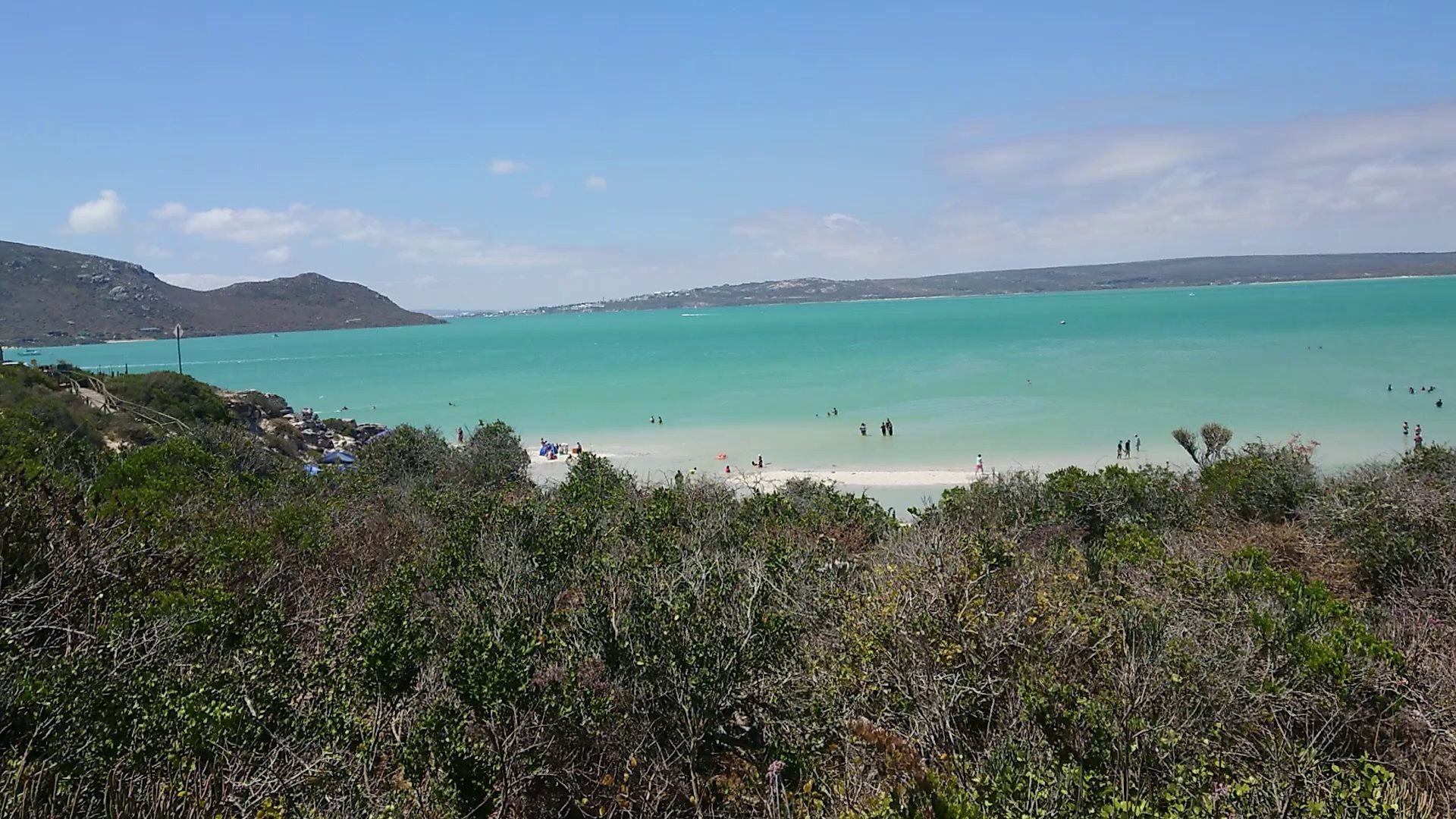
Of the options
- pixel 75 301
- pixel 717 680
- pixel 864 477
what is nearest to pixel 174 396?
pixel 864 477

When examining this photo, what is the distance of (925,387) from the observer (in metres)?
60.0

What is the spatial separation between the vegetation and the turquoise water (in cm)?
2381

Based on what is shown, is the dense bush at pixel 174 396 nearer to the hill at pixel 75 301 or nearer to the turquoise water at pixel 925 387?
the turquoise water at pixel 925 387

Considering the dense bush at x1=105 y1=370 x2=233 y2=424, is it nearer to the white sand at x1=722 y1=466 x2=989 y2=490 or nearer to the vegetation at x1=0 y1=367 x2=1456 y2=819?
the white sand at x1=722 y1=466 x2=989 y2=490

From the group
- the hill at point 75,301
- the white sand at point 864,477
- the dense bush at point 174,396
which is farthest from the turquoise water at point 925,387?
the hill at point 75,301

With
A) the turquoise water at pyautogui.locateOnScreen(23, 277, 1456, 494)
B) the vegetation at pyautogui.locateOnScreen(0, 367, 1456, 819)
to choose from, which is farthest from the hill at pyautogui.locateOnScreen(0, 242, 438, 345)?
the vegetation at pyautogui.locateOnScreen(0, 367, 1456, 819)

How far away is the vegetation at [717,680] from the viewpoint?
193 inches

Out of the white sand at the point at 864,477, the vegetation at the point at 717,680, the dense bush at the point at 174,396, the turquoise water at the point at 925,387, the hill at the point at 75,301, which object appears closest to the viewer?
the vegetation at the point at 717,680

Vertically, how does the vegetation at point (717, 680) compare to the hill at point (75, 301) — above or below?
below

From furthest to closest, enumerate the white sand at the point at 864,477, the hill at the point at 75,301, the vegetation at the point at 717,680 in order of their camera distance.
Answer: the hill at the point at 75,301
the white sand at the point at 864,477
the vegetation at the point at 717,680

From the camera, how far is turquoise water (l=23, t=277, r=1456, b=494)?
127 feet

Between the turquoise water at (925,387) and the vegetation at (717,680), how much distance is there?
937 inches

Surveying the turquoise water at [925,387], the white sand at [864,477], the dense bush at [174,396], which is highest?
the dense bush at [174,396]

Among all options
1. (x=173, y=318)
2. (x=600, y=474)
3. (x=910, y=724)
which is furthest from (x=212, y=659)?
(x=173, y=318)
